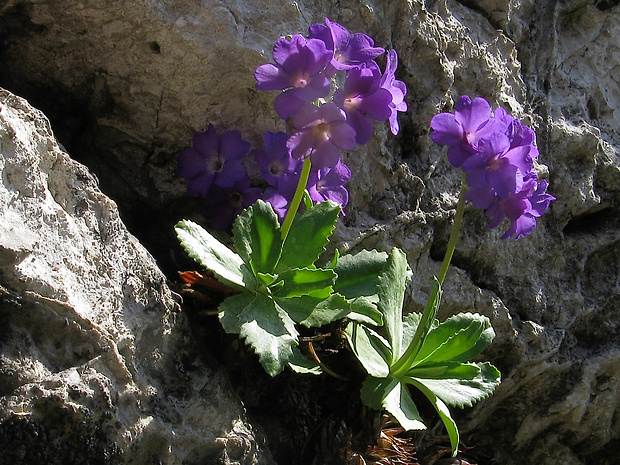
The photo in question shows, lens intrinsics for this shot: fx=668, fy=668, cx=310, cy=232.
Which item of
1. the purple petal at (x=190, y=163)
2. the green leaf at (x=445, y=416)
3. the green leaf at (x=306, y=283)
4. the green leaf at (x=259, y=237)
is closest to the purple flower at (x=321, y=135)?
the green leaf at (x=259, y=237)

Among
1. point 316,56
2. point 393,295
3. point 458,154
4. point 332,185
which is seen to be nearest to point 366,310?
point 393,295

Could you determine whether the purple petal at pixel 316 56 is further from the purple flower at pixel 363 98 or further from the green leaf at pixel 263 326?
the green leaf at pixel 263 326

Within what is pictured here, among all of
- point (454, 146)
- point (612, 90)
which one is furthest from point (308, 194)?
point (612, 90)

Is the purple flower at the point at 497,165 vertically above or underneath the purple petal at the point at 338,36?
underneath

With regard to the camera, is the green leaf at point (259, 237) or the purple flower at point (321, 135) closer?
the purple flower at point (321, 135)

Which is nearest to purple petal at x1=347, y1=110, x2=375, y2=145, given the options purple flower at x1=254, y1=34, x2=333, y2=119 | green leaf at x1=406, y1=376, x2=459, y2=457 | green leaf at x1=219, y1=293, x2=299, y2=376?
purple flower at x1=254, y1=34, x2=333, y2=119

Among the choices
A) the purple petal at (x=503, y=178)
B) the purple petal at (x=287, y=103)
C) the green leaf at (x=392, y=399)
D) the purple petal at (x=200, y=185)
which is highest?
the purple petal at (x=287, y=103)

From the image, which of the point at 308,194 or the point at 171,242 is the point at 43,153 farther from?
the point at 308,194
